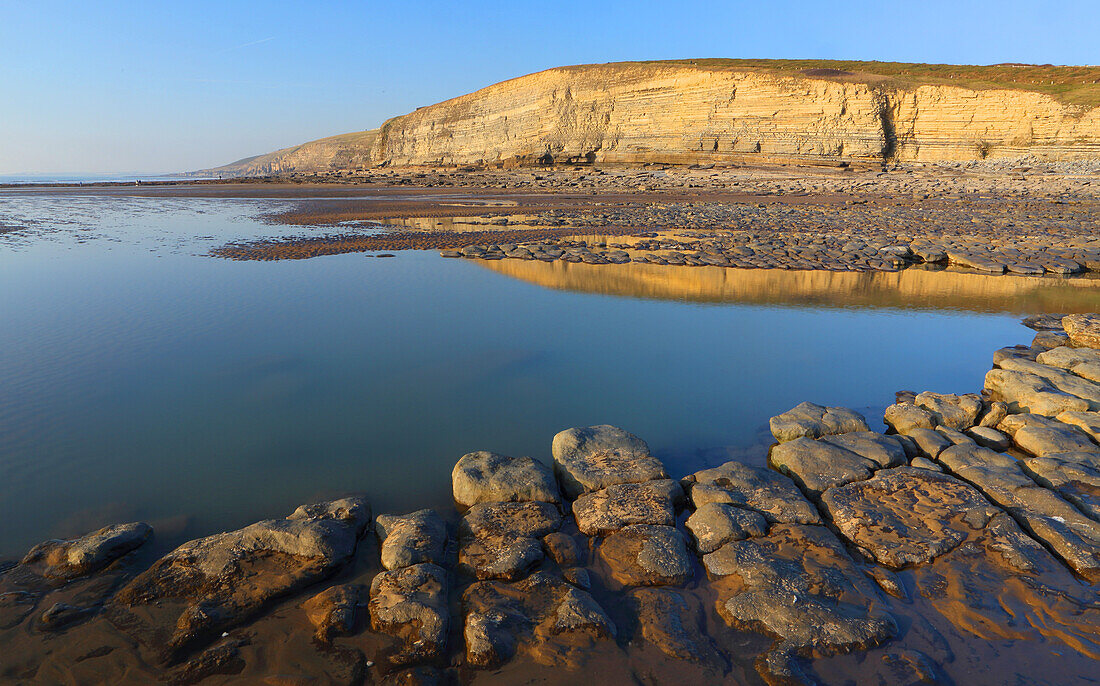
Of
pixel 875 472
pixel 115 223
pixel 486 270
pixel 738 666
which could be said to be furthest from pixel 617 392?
pixel 115 223

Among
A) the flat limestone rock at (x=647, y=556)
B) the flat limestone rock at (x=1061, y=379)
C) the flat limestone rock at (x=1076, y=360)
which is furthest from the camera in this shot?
the flat limestone rock at (x=1076, y=360)

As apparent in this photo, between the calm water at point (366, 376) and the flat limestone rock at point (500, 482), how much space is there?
0.78 ft

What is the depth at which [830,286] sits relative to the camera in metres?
10.7

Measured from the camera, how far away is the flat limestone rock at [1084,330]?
6891 mm

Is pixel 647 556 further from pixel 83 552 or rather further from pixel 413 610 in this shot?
pixel 83 552

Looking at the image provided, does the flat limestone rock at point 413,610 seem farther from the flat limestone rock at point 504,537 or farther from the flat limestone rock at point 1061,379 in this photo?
the flat limestone rock at point 1061,379

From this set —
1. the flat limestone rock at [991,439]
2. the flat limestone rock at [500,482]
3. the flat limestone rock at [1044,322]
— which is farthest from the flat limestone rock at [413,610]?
the flat limestone rock at [1044,322]

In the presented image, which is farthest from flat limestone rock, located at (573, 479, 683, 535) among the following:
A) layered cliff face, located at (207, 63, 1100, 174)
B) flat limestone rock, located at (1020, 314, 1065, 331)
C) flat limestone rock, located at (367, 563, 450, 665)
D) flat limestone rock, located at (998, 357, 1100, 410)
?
layered cliff face, located at (207, 63, 1100, 174)

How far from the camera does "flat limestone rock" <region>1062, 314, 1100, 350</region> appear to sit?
6.89 metres

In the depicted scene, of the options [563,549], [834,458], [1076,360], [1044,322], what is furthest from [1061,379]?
[563,549]

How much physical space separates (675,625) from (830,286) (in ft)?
30.9

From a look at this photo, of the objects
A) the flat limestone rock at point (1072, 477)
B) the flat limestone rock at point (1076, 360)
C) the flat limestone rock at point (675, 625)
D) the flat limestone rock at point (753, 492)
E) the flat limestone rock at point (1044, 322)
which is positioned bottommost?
the flat limestone rock at point (675, 625)

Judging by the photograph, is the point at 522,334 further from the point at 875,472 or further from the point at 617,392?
the point at 875,472

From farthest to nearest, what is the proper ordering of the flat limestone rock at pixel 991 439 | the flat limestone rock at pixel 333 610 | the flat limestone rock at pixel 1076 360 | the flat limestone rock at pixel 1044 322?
the flat limestone rock at pixel 1044 322 < the flat limestone rock at pixel 1076 360 < the flat limestone rock at pixel 991 439 < the flat limestone rock at pixel 333 610
